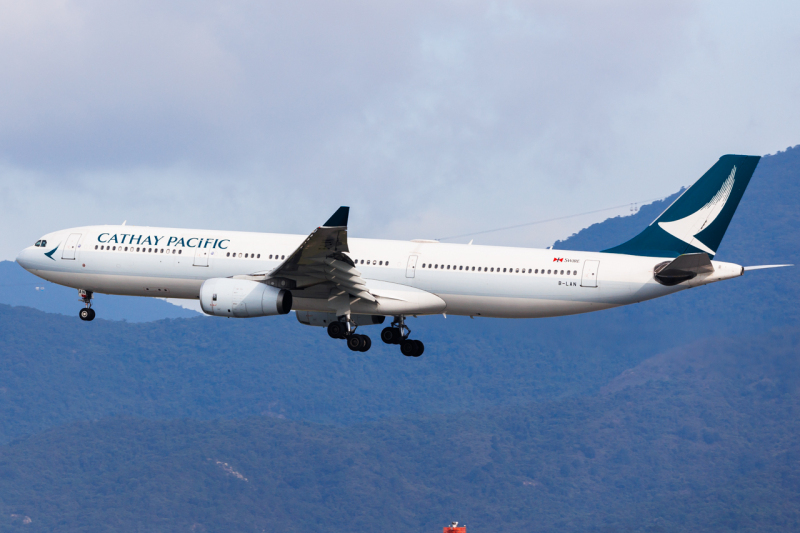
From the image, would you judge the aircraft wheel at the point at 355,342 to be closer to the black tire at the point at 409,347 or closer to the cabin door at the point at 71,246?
the black tire at the point at 409,347

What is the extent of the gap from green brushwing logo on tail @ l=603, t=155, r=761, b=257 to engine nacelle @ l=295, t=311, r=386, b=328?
13.8 m

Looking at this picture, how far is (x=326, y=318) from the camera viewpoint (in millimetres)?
55344

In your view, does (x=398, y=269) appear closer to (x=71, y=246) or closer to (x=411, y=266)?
(x=411, y=266)

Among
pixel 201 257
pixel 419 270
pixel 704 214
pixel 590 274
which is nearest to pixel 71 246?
pixel 201 257

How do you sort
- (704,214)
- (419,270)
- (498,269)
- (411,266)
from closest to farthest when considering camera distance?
1. (704,214)
2. (498,269)
3. (419,270)
4. (411,266)

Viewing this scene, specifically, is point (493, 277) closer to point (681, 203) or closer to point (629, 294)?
point (629, 294)

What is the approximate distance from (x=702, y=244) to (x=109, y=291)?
31.6 metres

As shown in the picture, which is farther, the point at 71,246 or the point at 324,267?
the point at 71,246

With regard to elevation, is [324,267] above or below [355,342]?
above

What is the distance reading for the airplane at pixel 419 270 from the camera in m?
48.5

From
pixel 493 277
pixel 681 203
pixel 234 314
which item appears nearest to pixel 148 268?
pixel 234 314

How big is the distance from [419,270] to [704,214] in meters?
14.1

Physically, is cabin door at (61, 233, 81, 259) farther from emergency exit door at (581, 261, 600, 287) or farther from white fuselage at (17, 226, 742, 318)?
emergency exit door at (581, 261, 600, 287)

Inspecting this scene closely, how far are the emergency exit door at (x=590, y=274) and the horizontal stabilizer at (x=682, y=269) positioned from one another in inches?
109
